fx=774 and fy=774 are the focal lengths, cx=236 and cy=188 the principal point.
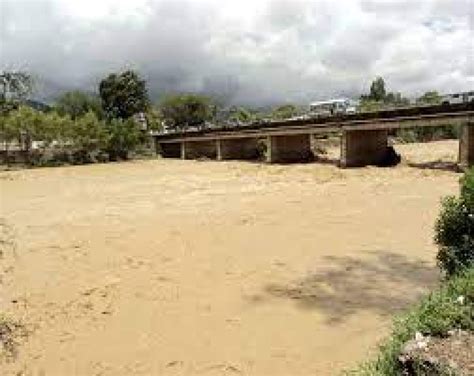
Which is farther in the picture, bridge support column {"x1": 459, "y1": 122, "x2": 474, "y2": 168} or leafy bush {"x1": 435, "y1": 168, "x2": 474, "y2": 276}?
bridge support column {"x1": 459, "y1": 122, "x2": 474, "y2": 168}

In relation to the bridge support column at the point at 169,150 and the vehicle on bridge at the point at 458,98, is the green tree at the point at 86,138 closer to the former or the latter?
the bridge support column at the point at 169,150

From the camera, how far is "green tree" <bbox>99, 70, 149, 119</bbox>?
117938mm

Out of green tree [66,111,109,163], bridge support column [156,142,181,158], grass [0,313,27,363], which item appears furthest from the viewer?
bridge support column [156,142,181,158]

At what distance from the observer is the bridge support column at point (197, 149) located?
274 ft

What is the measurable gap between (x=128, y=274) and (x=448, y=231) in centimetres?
830

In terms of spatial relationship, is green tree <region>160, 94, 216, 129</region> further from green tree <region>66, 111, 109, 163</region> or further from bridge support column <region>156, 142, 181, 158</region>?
green tree <region>66, 111, 109, 163</region>

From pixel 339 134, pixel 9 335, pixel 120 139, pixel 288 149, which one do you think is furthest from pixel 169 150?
pixel 9 335

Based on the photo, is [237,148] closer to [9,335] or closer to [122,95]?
[122,95]

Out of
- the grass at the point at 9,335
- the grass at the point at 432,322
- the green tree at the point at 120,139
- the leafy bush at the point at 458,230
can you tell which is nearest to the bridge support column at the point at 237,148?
the green tree at the point at 120,139

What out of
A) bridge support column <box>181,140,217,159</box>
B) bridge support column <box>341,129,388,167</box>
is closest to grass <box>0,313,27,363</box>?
bridge support column <box>341,129,388,167</box>

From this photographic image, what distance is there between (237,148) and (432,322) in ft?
228

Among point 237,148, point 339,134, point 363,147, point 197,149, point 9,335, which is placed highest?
point 339,134

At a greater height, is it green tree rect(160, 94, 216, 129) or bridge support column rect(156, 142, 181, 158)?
green tree rect(160, 94, 216, 129)

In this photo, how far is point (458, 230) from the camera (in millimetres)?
10852
